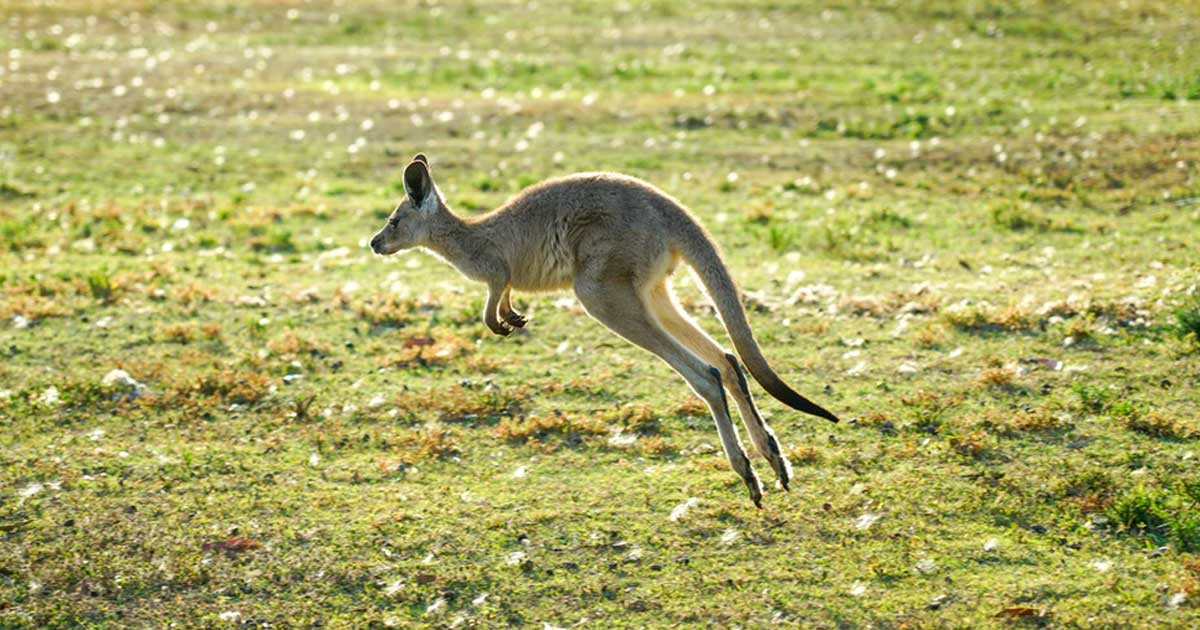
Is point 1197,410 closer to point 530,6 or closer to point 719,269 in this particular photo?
point 719,269

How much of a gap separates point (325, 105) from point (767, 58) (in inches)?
267

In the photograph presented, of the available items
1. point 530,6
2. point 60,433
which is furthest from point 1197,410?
point 530,6

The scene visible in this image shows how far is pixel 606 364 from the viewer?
963 centimetres

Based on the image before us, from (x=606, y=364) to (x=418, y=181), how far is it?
89.5 inches

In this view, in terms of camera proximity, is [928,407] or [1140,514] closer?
[1140,514]

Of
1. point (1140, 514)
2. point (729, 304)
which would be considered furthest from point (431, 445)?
point (1140, 514)

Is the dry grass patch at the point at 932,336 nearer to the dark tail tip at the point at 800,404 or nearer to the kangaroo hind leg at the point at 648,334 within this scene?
the kangaroo hind leg at the point at 648,334

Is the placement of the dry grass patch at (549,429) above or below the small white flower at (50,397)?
above

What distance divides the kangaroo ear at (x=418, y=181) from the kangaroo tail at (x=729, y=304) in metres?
1.56

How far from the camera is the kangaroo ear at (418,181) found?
311 inches

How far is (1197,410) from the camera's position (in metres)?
8.05

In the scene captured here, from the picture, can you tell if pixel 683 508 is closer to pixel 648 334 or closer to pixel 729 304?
pixel 648 334

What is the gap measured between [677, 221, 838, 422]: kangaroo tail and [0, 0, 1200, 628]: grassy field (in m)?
0.79

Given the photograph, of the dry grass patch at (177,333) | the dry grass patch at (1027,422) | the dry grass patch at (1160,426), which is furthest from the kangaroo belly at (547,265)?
the dry grass patch at (177,333)
